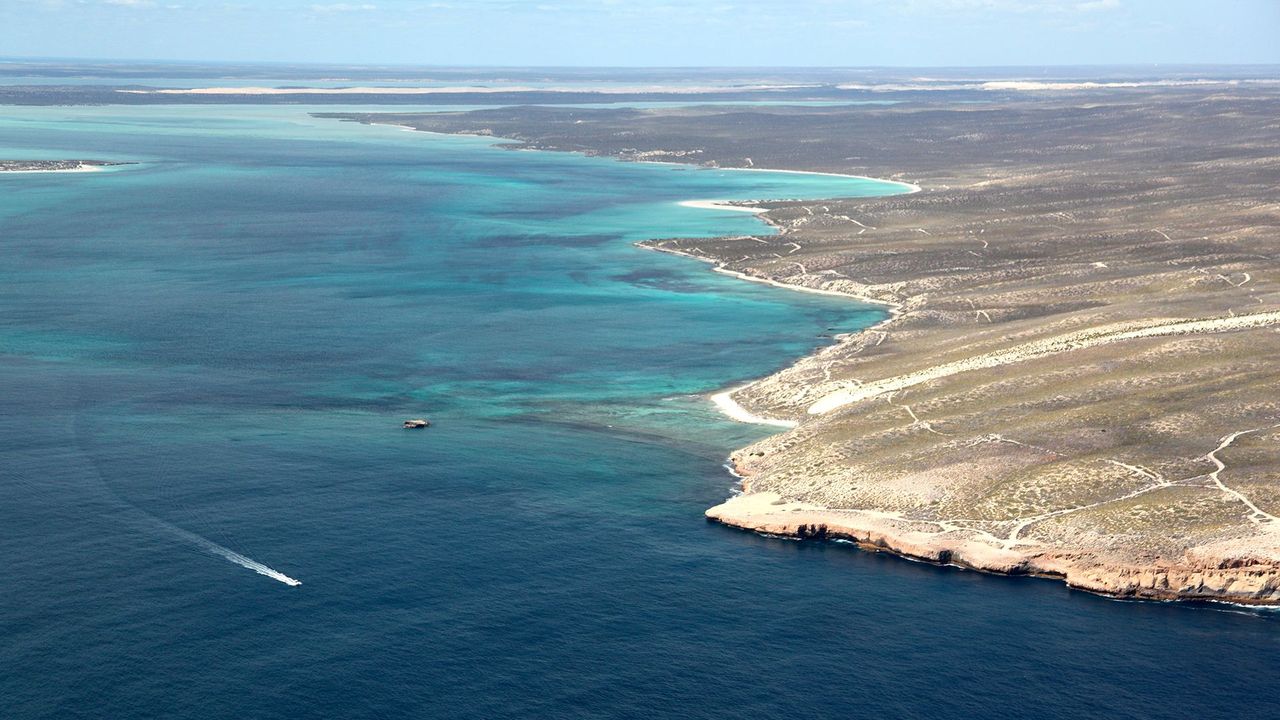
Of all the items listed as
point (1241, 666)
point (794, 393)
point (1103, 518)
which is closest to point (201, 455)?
point (794, 393)

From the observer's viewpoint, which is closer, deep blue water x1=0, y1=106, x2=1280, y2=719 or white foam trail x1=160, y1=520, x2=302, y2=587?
deep blue water x1=0, y1=106, x2=1280, y2=719

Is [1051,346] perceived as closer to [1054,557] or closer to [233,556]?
[1054,557]

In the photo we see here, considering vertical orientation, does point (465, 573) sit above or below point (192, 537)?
above

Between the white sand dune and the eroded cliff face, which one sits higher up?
the white sand dune

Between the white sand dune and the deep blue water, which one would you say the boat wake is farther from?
the white sand dune

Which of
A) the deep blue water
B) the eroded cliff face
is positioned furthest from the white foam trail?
the eroded cliff face

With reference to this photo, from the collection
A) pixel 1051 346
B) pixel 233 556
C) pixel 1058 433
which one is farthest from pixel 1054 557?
pixel 233 556

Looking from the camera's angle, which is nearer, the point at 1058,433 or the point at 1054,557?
the point at 1054,557

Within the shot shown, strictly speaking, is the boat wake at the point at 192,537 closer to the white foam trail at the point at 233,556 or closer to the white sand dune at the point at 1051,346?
the white foam trail at the point at 233,556
